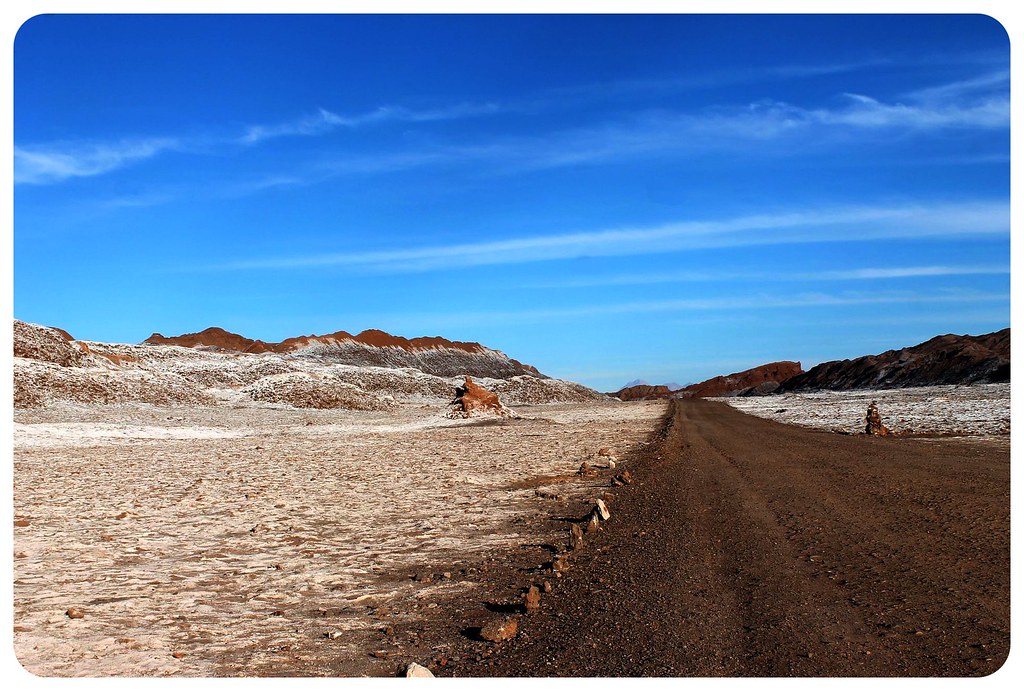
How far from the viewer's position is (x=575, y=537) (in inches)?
355

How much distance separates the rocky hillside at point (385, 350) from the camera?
123312 mm

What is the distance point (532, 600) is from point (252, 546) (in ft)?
14.1

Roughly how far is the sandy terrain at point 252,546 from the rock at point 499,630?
548 millimetres

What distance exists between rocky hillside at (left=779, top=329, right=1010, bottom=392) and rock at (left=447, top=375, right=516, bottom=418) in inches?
3305

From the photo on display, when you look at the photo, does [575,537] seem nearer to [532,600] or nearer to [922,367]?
[532,600]

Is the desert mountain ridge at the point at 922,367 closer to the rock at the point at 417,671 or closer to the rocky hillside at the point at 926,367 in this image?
the rocky hillside at the point at 926,367

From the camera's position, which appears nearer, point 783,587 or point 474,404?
point 783,587

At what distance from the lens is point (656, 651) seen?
17.0 ft

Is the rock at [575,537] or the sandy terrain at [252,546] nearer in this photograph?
the sandy terrain at [252,546]

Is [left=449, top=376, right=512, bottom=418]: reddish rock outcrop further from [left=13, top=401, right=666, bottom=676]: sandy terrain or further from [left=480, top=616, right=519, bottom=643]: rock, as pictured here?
[left=480, top=616, right=519, bottom=643]: rock

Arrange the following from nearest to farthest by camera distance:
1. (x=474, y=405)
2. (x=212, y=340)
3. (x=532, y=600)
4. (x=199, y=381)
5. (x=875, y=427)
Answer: (x=532, y=600) → (x=875, y=427) → (x=474, y=405) → (x=199, y=381) → (x=212, y=340)

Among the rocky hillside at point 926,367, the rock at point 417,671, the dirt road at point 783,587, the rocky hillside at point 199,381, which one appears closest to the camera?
the rock at point 417,671

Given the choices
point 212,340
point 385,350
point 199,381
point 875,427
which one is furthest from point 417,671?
point 212,340

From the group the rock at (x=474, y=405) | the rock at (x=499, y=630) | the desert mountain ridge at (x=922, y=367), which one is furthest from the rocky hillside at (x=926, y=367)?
the rock at (x=499, y=630)
